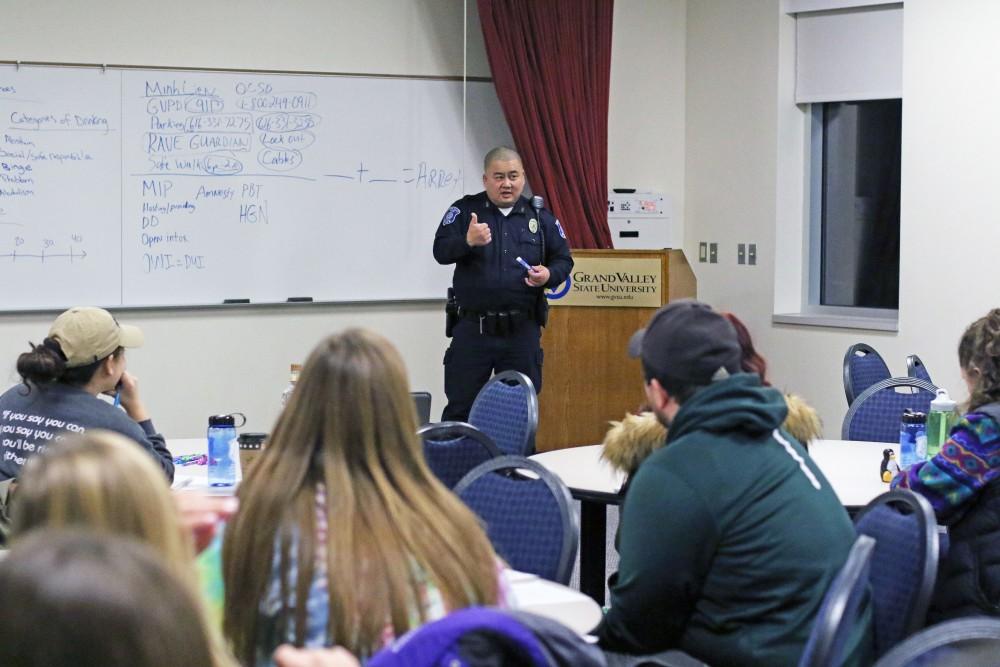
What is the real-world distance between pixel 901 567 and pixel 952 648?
2.87ft

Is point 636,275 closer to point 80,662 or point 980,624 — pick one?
point 980,624

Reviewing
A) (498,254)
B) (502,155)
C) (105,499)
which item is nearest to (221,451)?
(105,499)

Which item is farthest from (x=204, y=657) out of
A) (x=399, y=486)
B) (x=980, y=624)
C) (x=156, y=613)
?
(x=980, y=624)

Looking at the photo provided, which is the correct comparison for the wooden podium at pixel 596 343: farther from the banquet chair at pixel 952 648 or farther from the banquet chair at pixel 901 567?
the banquet chair at pixel 952 648

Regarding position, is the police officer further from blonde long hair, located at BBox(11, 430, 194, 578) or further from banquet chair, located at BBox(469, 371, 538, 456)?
blonde long hair, located at BBox(11, 430, 194, 578)

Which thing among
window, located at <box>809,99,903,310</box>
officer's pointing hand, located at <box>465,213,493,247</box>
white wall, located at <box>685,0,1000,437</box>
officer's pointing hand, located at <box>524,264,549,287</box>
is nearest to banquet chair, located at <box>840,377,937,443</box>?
officer's pointing hand, located at <box>524,264,549,287</box>

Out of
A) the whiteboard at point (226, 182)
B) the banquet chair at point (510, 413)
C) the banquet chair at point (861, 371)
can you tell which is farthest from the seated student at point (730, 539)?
the whiteboard at point (226, 182)

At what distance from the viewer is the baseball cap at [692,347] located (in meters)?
2.59

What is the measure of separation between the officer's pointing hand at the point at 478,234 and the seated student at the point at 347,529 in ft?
14.0

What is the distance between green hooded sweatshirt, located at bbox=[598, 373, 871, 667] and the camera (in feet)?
7.89

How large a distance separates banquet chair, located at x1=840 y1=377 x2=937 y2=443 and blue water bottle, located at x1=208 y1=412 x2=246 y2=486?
2.26 metres

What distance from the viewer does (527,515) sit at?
3.20m

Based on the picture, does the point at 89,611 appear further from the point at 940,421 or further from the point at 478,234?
the point at 478,234

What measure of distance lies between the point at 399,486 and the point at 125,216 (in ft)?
17.5
